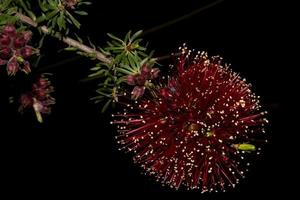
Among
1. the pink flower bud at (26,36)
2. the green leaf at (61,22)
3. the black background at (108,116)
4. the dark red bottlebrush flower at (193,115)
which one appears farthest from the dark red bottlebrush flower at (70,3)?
the black background at (108,116)

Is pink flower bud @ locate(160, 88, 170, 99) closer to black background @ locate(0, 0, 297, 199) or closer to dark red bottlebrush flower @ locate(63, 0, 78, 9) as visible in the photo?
dark red bottlebrush flower @ locate(63, 0, 78, 9)

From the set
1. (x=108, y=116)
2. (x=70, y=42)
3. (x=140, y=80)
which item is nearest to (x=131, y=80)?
(x=140, y=80)

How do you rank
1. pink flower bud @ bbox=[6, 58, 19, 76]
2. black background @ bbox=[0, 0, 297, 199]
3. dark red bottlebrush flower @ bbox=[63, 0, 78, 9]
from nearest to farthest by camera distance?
pink flower bud @ bbox=[6, 58, 19, 76], dark red bottlebrush flower @ bbox=[63, 0, 78, 9], black background @ bbox=[0, 0, 297, 199]

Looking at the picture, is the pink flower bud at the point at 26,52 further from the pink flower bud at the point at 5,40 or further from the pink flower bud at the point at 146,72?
the pink flower bud at the point at 146,72

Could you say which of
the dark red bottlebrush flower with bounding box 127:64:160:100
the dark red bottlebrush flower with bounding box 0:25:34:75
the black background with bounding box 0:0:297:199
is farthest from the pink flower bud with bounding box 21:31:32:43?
the black background with bounding box 0:0:297:199

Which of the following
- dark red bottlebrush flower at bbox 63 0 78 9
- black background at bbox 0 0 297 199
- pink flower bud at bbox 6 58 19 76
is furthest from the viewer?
black background at bbox 0 0 297 199

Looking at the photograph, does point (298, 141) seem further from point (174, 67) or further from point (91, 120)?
point (174, 67)
